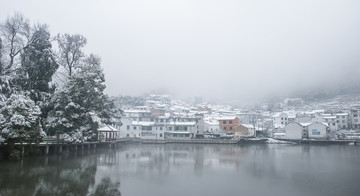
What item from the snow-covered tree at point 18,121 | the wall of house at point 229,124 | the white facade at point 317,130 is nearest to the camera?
the snow-covered tree at point 18,121

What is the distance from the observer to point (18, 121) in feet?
73.6

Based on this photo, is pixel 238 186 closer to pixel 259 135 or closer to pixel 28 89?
pixel 28 89

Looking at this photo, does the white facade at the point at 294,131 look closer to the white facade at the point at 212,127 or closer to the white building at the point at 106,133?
the white facade at the point at 212,127

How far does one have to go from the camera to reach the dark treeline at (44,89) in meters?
23.4

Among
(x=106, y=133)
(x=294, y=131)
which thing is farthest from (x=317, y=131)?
(x=106, y=133)

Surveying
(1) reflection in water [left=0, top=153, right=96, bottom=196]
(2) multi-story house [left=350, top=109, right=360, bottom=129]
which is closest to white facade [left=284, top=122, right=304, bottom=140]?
(2) multi-story house [left=350, top=109, right=360, bottom=129]

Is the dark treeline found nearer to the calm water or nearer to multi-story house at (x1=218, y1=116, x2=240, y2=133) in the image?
the calm water

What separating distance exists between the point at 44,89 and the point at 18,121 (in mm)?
9935

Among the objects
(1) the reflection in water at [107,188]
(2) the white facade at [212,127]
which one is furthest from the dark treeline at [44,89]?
(2) the white facade at [212,127]

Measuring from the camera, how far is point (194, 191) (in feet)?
52.6

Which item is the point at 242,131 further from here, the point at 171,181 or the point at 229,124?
the point at 171,181

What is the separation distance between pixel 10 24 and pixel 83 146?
60.2ft

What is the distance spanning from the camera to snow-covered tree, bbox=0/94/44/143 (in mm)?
22203

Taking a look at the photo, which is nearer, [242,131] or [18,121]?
[18,121]
